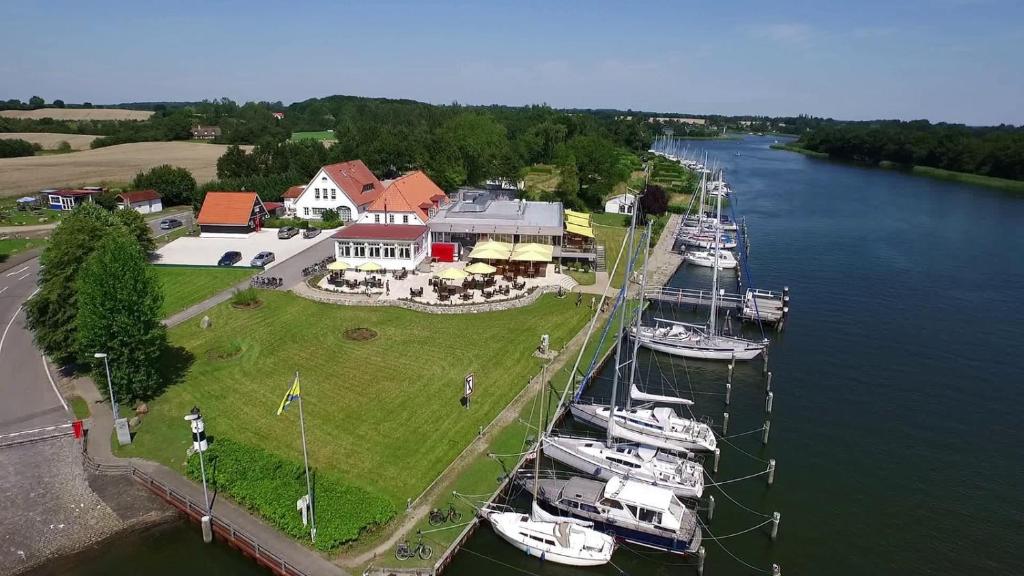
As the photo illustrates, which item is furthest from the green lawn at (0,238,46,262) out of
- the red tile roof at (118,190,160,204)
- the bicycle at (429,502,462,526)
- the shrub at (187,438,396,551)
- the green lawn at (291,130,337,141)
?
the green lawn at (291,130,337,141)

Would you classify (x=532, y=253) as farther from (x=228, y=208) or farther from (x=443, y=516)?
(x=228, y=208)

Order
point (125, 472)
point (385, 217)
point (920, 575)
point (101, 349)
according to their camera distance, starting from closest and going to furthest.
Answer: point (920, 575) → point (125, 472) → point (101, 349) → point (385, 217)

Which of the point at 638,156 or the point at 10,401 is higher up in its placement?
the point at 638,156

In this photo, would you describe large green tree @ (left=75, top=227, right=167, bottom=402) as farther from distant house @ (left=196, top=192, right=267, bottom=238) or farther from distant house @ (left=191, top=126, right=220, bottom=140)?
distant house @ (left=191, top=126, right=220, bottom=140)

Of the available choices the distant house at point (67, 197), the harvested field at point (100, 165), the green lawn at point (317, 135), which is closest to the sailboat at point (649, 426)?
the distant house at point (67, 197)

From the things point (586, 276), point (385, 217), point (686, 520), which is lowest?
point (686, 520)

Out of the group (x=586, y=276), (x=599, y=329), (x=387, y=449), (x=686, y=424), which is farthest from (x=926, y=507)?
(x=586, y=276)

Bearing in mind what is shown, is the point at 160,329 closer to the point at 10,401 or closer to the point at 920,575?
the point at 10,401
